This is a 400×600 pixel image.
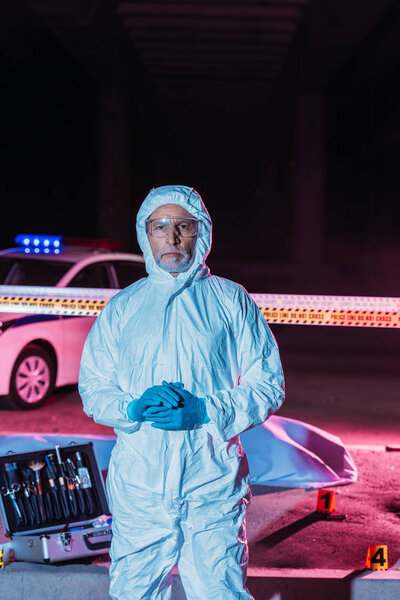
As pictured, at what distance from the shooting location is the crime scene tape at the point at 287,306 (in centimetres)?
519

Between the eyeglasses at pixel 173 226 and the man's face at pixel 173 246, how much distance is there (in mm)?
10

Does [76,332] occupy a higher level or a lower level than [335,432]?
higher

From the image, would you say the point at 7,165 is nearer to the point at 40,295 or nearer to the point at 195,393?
the point at 40,295

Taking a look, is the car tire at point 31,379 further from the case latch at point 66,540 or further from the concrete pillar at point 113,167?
the concrete pillar at point 113,167

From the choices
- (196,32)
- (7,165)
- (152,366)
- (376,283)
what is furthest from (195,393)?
(7,165)

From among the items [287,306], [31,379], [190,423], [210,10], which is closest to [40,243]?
[31,379]

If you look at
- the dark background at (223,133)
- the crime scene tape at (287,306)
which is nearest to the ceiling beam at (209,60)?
the dark background at (223,133)

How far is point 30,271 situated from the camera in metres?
8.22

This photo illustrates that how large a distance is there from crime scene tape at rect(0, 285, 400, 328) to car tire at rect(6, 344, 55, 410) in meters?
2.32

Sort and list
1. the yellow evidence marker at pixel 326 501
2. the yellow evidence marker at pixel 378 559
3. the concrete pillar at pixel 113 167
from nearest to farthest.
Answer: the yellow evidence marker at pixel 378 559 → the yellow evidence marker at pixel 326 501 → the concrete pillar at pixel 113 167

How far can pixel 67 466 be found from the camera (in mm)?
4125

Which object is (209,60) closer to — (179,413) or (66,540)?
(66,540)

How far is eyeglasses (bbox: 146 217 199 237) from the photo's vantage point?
108 inches

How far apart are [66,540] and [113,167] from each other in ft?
65.1
